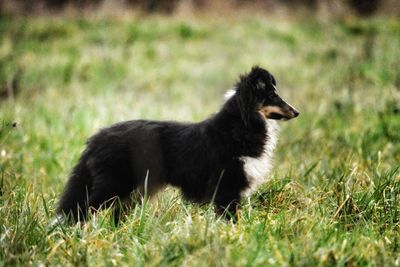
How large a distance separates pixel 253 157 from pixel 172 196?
67cm

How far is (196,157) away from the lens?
3.75m

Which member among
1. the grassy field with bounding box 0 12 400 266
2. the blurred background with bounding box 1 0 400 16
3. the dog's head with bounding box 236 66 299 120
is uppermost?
the blurred background with bounding box 1 0 400 16

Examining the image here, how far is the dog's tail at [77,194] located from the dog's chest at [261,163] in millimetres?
1152

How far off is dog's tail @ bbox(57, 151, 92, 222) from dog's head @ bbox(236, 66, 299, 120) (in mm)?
1256

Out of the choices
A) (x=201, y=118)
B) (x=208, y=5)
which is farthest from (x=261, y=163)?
(x=208, y=5)

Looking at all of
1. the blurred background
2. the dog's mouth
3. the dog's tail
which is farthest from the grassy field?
the blurred background

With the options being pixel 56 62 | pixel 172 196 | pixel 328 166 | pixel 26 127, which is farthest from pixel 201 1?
pixel 172 196

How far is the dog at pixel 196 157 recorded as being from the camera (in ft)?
12.0

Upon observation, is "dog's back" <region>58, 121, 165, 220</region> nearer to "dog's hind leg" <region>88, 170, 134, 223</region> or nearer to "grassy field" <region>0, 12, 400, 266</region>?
"dog's hind leg" <region>88, 170, 134, 223</region>

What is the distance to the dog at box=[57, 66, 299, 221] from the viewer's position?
3.66m

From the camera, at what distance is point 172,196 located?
387 centimetres

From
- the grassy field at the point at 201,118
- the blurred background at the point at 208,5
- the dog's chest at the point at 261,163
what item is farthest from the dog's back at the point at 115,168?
the blurred background at the point at 208,5

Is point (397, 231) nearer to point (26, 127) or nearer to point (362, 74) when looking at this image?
point (26, 127)

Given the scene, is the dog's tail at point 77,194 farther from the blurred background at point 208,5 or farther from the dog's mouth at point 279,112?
the blurred background at point 208,5
